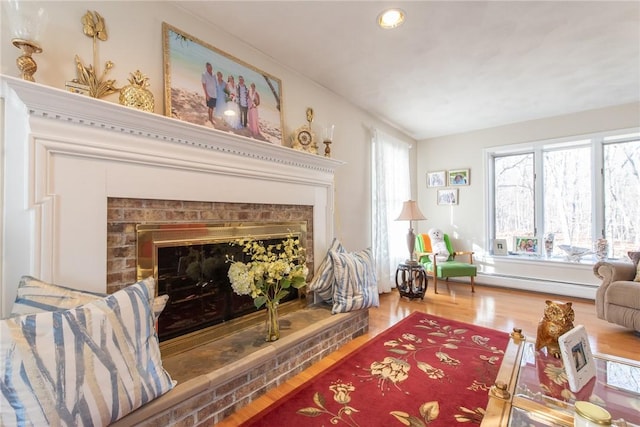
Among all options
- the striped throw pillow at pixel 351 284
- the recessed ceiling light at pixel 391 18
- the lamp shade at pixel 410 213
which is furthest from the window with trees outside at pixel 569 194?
the recessed ceiling light at pixel 391 18

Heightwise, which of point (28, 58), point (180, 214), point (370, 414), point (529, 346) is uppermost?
point (28, 58)

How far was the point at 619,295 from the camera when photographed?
2.62 meters

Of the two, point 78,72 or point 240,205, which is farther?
point 240,205

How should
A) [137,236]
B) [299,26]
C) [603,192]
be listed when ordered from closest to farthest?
[137,236] < [299,26] < [603,192]

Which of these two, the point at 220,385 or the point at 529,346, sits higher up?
the point at 529,346

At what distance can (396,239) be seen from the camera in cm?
427

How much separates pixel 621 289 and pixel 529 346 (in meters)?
Result: 1.75

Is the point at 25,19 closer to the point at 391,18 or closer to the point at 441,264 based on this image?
the point at 391,18

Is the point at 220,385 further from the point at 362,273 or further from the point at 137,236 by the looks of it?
the point at 362,273

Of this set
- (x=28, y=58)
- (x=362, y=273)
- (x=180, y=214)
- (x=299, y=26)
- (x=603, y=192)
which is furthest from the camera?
(x=603, y=192)

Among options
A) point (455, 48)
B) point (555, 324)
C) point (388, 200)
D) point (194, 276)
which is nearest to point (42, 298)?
point (194, 276)

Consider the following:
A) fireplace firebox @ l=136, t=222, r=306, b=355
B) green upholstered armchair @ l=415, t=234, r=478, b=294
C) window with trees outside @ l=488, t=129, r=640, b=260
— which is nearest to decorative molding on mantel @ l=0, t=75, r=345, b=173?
fireplace firebox @ l=136, t=222, r=306, b=355

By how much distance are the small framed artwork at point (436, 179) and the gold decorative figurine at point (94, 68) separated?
4643 millimetres

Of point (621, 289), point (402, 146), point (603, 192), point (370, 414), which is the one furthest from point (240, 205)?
point (603, 192)
